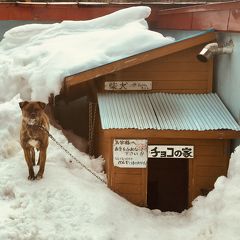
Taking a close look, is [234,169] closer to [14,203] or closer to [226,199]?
[226,199]

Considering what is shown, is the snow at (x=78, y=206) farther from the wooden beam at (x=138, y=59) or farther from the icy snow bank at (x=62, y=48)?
the wooden beam at (x=138, y=59)

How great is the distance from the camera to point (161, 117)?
8555 millimetres

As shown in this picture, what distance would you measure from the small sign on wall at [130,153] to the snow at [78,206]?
2.13ft

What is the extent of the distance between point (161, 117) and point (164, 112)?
0.75ft

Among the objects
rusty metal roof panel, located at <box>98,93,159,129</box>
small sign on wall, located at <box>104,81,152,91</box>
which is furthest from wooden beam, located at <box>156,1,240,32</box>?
rusty metal roof panel, located at <box>98,93,159,129</box>

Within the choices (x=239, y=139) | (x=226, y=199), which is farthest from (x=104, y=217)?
(x=239, y=139)

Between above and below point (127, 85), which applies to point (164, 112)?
below

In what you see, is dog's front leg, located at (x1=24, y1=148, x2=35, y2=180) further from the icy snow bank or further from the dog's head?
the icy snow bank

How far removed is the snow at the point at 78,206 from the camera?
682cm

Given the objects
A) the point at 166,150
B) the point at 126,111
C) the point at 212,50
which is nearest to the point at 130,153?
the point at 166,150

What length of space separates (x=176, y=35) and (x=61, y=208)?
269 inches

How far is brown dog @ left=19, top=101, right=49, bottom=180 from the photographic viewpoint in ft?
25.4

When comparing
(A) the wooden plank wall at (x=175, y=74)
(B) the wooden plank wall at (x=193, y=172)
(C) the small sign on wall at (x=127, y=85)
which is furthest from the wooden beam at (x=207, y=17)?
(B) the wooden plank wall at (x=193, y=172)

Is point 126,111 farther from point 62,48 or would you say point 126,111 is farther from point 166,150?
point 62,48
